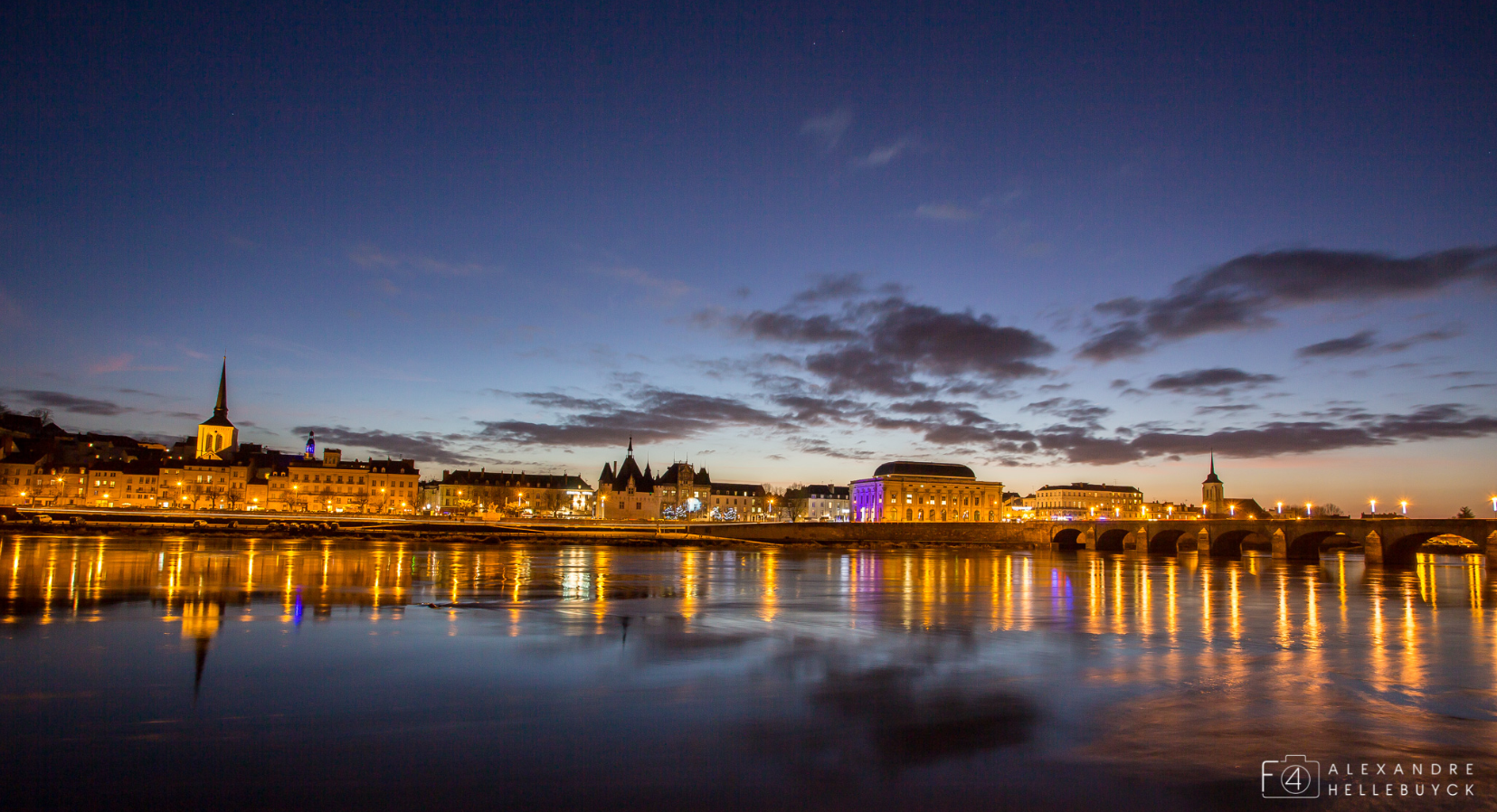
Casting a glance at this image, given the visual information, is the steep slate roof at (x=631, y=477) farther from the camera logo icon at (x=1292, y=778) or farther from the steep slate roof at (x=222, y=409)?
the camera logo icon at (x=1292, y=778)

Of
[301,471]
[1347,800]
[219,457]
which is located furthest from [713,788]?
[219,457]

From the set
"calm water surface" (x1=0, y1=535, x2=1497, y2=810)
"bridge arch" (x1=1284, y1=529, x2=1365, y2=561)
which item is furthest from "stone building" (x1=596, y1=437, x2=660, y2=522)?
"calm water surface" (x1=0, y1=535, x2=1497, y2=810)

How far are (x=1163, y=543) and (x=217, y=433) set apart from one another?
15789cm

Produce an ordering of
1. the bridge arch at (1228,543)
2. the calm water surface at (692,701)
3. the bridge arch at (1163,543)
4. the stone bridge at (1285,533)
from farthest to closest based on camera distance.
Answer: the bridge arch at (1163,543)
the bridge arch at (1228,543)
the stone bridge at (1285,533)
the calm water surface at (692,701)

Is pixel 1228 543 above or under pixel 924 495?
under

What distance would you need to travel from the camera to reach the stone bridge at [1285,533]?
6412 cm

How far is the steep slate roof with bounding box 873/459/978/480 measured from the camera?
18875cm

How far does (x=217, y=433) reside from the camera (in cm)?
15550

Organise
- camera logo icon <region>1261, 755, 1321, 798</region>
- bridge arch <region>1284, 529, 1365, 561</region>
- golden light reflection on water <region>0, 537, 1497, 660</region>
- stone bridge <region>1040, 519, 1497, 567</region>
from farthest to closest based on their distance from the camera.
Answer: bridge arch <region>1284, 529, 1365, 561</region>
stone bridge <region>1040, 519, 1497, 567</region>
golden light reflection on water <region>0, 537, 1497, 660</region>
camera logo icon <region>1261, 755, 1321, 798</region>

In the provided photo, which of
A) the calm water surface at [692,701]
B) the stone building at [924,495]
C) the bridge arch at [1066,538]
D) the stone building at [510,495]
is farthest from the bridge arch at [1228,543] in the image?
the stone building at [510,495]

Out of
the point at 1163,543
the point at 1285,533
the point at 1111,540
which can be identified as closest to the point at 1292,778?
the point at 1285,533

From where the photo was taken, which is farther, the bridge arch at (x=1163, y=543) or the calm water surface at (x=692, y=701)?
the bridge arch at (x=1163, y=543)

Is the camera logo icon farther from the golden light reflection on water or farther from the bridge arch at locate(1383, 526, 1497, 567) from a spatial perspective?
the bridge arch at locate(1383, 526, 1497, 567)

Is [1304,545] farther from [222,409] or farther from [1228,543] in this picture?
[222,409]
